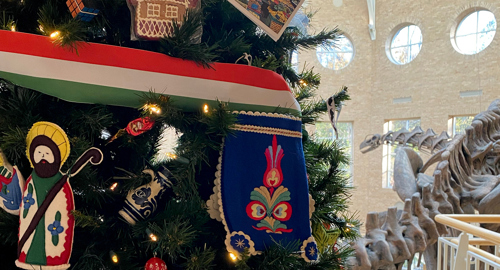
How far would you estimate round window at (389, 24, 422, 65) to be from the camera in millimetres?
10188

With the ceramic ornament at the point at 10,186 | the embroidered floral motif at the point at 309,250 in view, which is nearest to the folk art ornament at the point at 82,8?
the ceramic ornament at the point at 10,186

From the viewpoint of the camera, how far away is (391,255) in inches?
97.7

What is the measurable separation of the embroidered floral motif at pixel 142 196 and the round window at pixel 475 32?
983 centimetres

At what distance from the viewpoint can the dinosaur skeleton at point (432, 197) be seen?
2.55m

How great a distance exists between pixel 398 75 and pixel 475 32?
1.86 m

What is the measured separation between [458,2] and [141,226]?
1031cm

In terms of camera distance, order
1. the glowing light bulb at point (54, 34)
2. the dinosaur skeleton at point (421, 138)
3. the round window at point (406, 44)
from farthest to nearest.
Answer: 1. the round window at point (406, 44)
2. the dinosaur skeleton at point (421, 138)
3. the glowing light bulb at point (54, 34)

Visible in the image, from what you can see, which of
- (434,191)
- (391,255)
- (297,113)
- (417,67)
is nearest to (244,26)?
(297,113)

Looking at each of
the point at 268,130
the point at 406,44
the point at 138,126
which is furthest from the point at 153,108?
the point at 406,44

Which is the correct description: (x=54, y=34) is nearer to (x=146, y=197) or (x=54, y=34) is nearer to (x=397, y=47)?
(x=146, y=197)

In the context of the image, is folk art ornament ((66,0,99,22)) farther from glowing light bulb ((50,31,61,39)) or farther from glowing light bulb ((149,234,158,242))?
glowing light bulb ((149,234,158,242))

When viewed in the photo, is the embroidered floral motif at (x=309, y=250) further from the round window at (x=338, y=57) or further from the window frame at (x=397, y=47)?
the round window at (x=338, y=57)

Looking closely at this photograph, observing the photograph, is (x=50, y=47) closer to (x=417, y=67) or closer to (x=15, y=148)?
(x=15, y=148)

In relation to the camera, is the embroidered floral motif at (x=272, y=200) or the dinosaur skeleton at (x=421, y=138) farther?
the dinosaur skeleton at (x=421, y=138)
